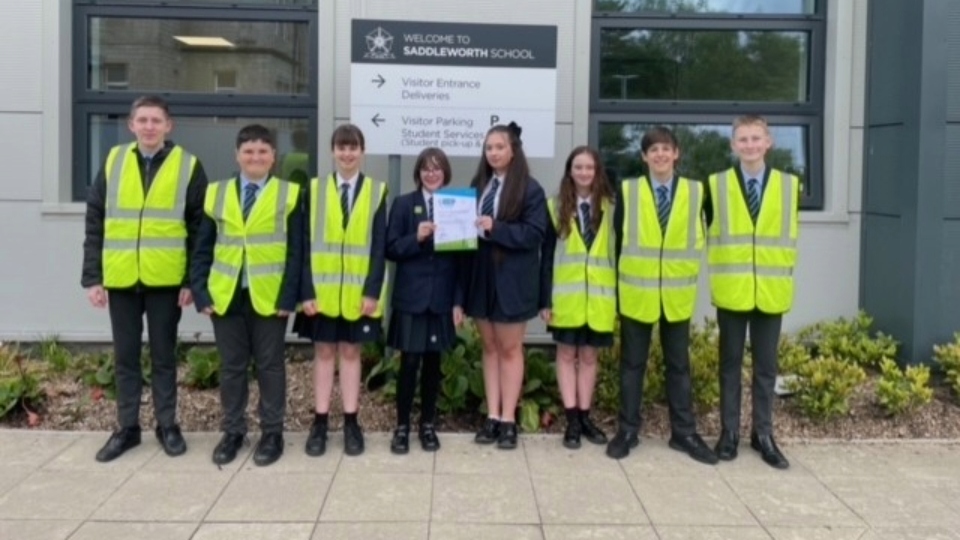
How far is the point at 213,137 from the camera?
26.3ft

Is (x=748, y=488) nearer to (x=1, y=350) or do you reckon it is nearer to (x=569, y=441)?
(x=569, y=441)

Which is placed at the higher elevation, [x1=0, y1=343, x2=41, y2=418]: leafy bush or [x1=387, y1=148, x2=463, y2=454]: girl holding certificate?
[x1=387, y1=148, x2=463, y2=454]: girl holding certificate

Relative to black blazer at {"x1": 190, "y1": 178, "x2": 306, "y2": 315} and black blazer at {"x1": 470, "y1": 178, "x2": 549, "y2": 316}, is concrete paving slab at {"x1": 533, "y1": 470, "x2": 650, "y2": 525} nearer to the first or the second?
black blazer at {"x1": 470, "y1": 178, "x2": 549, "y2": 316}

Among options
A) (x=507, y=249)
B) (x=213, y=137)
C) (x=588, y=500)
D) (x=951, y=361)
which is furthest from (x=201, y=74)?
(x=951, y=361)

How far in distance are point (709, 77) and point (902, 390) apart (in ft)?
10.4

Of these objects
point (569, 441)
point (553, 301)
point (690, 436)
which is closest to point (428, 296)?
point (553, 301)

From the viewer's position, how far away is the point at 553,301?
19.5ft

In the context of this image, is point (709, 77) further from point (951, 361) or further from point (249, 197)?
point (249, 197)

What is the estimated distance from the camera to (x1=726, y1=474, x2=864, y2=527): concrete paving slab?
4.93 meters

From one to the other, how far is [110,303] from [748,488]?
154 inches

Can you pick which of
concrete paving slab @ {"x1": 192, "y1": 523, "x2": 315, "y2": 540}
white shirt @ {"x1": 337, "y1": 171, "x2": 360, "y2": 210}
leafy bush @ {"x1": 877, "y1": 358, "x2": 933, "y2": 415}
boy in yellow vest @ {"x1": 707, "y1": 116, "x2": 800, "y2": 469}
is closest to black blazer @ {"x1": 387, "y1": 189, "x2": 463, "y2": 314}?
white shirt @ {"x1": 337, "y1": 171, "x2": 360, "y2": 210}

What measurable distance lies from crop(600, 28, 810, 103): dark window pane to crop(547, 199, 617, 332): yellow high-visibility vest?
274cm

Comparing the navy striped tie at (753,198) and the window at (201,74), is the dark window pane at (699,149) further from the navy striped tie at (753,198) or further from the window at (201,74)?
the window at (201,74)

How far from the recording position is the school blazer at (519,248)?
5.69 meters
